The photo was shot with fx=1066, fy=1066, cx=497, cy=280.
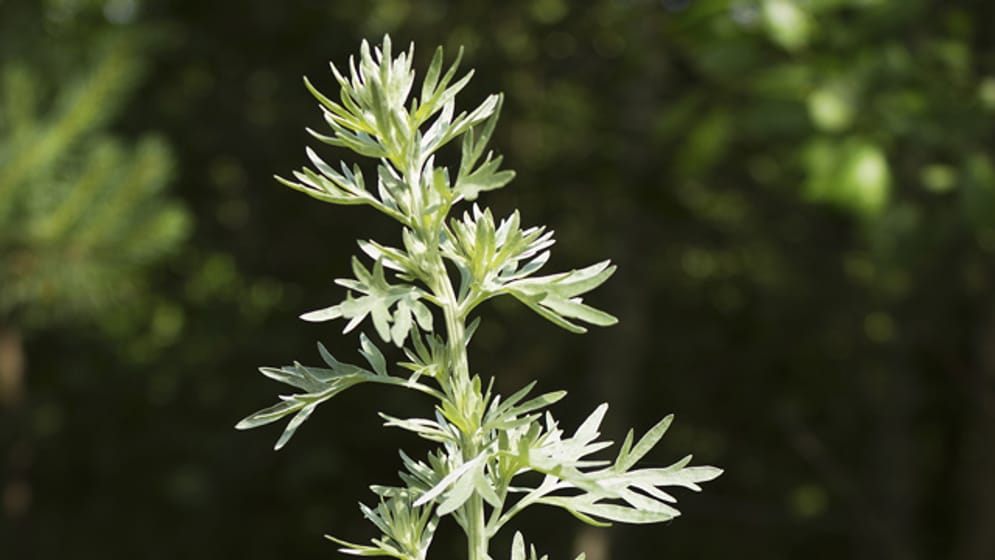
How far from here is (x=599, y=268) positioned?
1.41 ft

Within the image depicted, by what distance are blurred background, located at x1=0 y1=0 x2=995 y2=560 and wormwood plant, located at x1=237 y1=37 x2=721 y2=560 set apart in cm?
238

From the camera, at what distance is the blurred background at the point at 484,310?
3205 millimetres

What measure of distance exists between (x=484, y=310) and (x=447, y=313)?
409 cm

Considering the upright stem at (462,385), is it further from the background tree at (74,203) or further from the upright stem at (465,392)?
the background tree at (74,203)

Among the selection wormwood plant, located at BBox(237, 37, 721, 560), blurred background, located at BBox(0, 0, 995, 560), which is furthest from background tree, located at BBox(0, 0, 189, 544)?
wormwood plant, located at BBox(237, 37, 721, 560)

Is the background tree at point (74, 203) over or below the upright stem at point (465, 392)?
over

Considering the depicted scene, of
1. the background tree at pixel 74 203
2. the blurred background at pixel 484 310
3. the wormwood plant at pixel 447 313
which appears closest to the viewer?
the wormwood plant at pixel 447 313

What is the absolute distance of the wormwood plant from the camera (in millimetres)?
398

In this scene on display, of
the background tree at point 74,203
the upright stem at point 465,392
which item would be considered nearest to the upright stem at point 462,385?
the upright stem at point 465,392

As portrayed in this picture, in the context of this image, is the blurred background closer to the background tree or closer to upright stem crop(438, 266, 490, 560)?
the background tree

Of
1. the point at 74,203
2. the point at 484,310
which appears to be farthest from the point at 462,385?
the point at 484,310

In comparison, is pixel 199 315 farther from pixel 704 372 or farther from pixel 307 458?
pixel 704 372

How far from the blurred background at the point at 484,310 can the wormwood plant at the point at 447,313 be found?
2.38m

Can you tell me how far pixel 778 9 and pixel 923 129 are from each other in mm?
366
